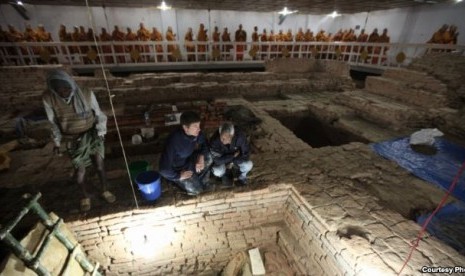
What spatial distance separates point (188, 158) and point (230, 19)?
55.5 ft

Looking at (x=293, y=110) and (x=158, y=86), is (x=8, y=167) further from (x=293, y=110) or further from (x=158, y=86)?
(x=293, y=110)

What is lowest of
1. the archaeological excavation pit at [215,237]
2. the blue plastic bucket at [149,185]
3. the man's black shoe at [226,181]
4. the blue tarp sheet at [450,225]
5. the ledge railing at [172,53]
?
the archaeological excavation pit at [215,237]

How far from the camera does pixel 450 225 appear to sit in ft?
10.7

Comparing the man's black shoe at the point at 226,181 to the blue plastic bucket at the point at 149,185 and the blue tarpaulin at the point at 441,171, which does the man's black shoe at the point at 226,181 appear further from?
the blue tarpaulin at the point at 441,171

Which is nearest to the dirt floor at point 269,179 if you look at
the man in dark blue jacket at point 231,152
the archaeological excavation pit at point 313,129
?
the man in dark blue jacket at point 231,152

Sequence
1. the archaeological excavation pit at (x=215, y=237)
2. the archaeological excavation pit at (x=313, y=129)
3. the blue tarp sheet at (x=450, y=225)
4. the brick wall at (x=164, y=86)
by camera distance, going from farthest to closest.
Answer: the brick wall at (x=164, y=86)
the archaeological excavation pit at (x=313, y=129)
the archaeological excavation pit at (x=215, y=237)
the blue tarp sheet at (x=450, y=225)

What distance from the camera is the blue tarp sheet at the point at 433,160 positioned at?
4.09m

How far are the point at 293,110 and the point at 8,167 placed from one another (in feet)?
23.6

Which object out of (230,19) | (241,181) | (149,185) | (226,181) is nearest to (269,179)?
(241,181)

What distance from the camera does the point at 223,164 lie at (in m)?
3.66

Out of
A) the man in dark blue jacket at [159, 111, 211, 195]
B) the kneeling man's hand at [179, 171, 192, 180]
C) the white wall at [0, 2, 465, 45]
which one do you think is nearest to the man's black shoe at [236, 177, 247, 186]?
the man in dark blue jacket at [159, 111, 211, 195]

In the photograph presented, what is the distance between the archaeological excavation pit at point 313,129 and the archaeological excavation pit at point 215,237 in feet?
12.1

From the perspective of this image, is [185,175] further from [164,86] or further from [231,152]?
[164,86]

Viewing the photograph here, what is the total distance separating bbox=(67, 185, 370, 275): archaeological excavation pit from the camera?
130 inches
